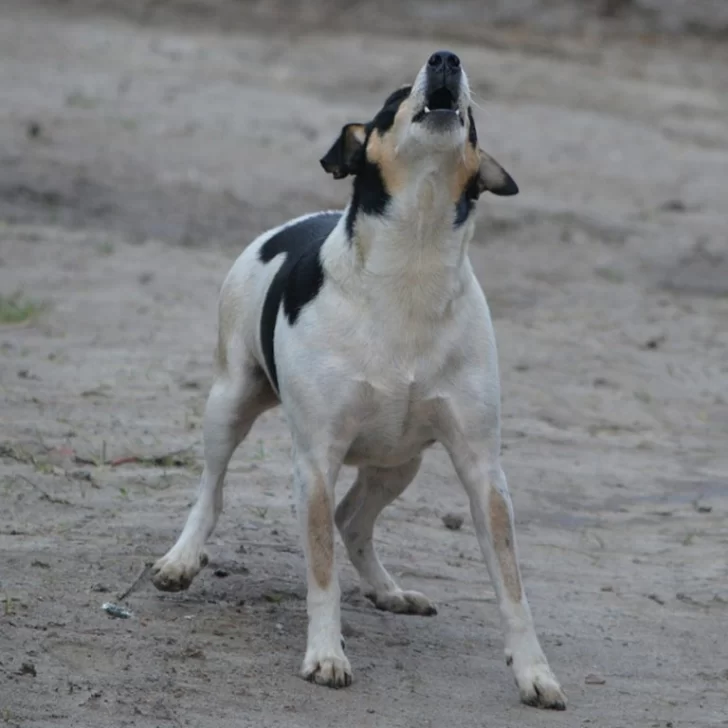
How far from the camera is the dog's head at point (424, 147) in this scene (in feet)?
17.0

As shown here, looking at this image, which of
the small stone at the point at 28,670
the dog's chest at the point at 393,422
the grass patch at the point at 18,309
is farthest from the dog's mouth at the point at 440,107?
the grass patch at the point at 18,309

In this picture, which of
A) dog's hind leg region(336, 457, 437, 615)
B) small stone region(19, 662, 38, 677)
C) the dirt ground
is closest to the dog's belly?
dog's hind leg region(336, 457, 437, 615)

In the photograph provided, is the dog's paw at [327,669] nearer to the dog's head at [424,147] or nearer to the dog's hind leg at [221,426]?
the dog's hind leg at [221,426]

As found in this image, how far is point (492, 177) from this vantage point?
5469mm

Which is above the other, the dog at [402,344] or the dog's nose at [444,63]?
the dog's nose at [444,63]

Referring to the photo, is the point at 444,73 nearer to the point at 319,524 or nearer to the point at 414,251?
the point at 414,251

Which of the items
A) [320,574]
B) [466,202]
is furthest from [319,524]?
[466,202]

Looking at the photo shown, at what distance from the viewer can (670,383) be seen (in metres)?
9.95

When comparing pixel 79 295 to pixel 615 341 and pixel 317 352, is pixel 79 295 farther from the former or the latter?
pixel 317 352

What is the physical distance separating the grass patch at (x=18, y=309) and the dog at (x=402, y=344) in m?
4.72

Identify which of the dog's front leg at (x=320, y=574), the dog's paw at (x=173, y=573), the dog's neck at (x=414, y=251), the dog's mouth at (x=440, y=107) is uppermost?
the dog's mouth at (x=440, y=107)

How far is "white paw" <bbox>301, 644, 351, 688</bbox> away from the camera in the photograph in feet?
17.0

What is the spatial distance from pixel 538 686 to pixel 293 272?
1.59m

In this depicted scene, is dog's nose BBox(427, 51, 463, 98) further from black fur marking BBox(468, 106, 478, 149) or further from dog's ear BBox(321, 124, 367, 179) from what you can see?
dog's ear BBox(321, 124, 367, 179)
